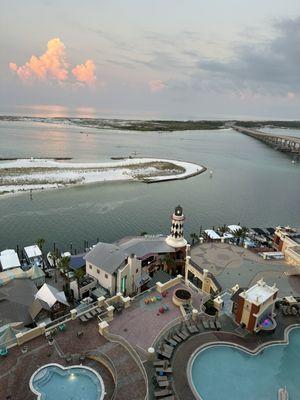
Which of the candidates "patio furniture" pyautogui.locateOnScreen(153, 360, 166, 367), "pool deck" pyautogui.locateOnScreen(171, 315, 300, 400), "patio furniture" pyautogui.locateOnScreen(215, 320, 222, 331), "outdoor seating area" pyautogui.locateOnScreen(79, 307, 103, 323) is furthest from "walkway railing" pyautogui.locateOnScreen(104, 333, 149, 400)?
"patio furniture" pyautogui.locateOnScreen(215, 320, 222, 331)

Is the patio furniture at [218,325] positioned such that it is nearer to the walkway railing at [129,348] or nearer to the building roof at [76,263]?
the walkway railing at [129,348]

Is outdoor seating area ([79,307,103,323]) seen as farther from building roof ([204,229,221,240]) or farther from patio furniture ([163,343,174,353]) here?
building roof ([204,229,221,240])

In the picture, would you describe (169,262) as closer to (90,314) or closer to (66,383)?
(90,314)

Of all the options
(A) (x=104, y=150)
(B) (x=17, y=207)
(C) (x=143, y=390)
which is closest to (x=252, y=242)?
(C) (x=143, y=390)

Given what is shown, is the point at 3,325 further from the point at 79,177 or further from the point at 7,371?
the point at 79,177

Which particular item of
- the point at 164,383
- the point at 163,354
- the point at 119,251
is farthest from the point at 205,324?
the point at 119,251

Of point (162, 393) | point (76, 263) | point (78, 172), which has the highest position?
point (78, 172)
